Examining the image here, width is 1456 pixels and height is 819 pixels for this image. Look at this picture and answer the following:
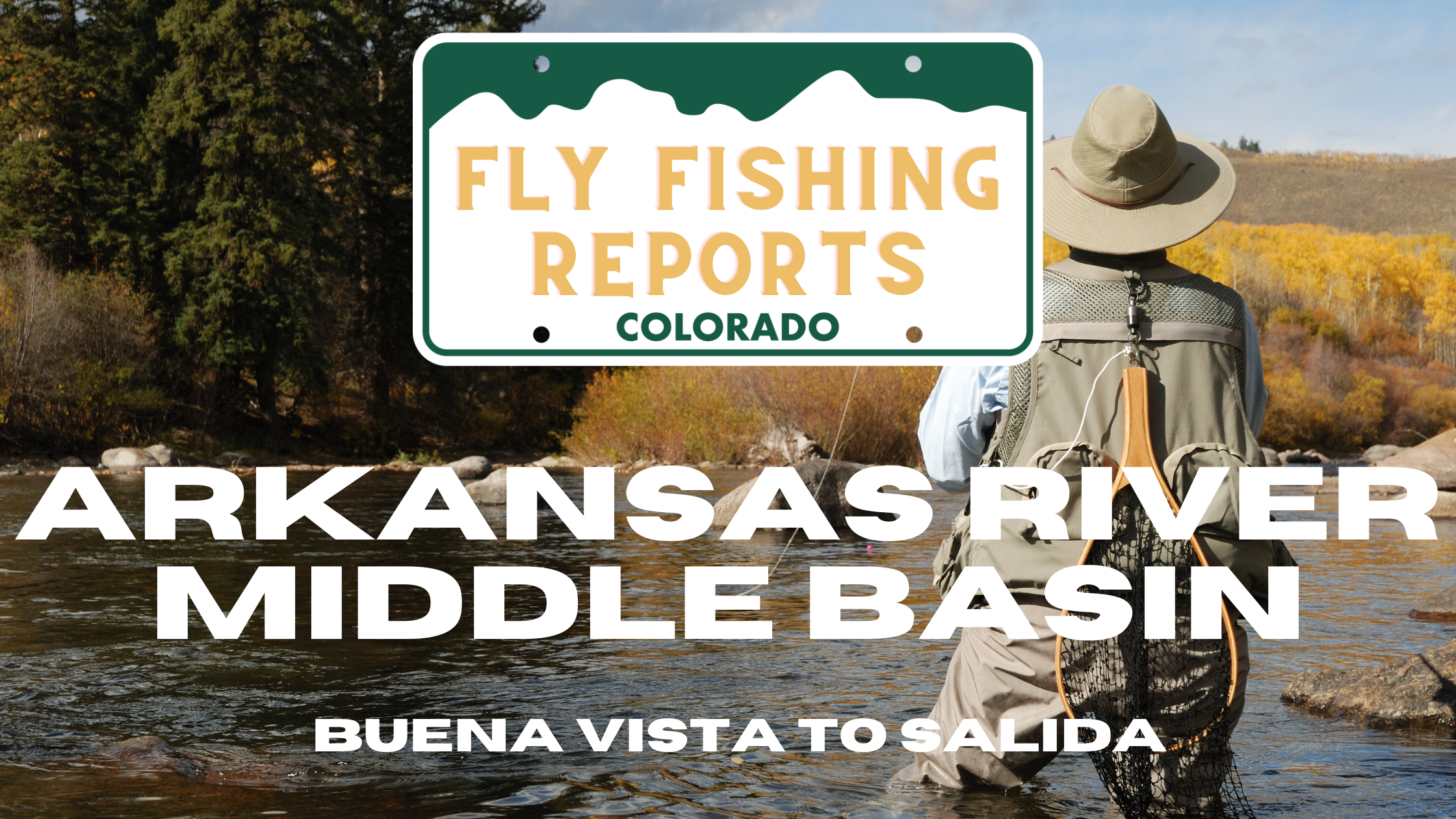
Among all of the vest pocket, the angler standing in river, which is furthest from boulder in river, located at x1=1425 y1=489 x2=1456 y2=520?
the vest pocket

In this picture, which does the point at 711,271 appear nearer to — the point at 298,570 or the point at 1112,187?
the point at 1112,187

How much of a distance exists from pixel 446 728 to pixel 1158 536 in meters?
3.39

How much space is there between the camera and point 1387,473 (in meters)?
4.66

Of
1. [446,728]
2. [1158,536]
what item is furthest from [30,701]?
[1158,536]

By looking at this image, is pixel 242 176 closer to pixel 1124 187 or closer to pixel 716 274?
pixel 1124 187

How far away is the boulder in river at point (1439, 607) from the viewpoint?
797 cm

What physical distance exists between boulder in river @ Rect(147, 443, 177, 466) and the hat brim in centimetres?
2828

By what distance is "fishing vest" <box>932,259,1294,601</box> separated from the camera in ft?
9.31

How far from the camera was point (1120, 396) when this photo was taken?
9.41 feet

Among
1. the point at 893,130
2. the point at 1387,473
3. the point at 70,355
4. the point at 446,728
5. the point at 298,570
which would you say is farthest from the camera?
the point at 70,355

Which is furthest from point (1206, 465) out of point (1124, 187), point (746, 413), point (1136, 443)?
point (746, 413)

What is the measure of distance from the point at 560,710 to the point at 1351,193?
13574 cm

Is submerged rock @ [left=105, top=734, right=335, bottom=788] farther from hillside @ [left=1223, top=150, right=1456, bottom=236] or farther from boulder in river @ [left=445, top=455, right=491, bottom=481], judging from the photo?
hillside @ [left=1223, top=150, right=1456, bottom=236]

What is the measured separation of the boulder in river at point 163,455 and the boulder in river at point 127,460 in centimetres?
10
